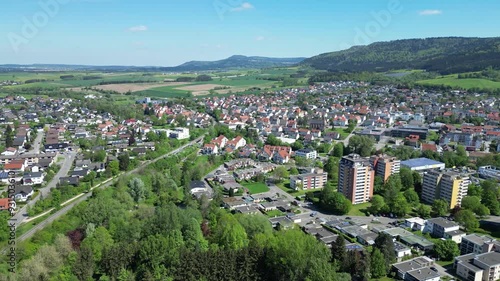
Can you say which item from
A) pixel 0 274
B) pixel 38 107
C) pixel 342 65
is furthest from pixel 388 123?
pixel 342 65

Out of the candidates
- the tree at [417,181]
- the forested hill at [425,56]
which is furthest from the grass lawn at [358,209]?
the forested hill at [425,56]

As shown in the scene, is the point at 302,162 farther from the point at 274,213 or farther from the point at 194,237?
the point at 194,237

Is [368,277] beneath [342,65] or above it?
beneath

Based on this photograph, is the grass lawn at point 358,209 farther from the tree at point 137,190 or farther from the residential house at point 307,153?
the tree at point 137,190

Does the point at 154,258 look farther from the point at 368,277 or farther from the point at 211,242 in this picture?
the point at 368,277

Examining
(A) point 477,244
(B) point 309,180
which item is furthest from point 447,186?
(B) point 309,180

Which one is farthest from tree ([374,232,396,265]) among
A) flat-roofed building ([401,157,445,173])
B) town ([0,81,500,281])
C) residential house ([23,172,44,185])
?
residential house ([23,172,44,185])
